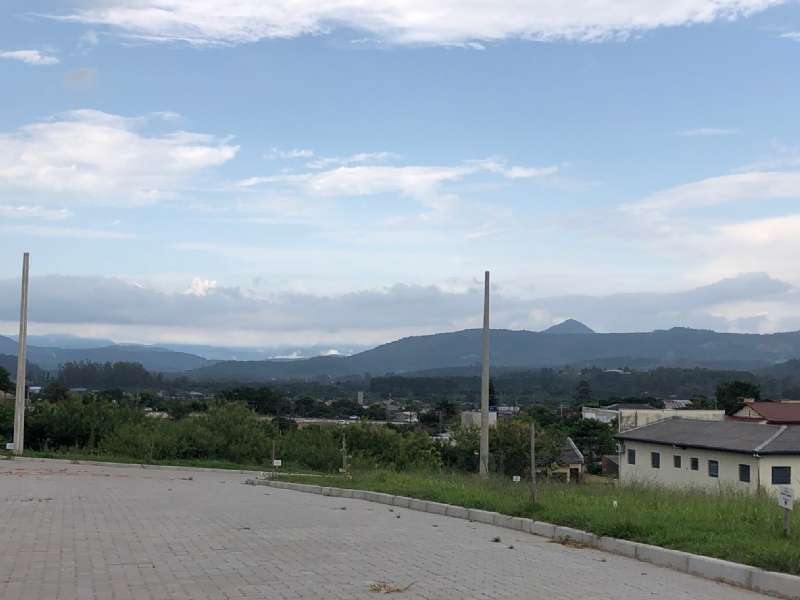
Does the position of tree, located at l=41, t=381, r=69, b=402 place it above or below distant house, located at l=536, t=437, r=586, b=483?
above

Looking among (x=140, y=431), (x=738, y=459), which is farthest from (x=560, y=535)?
(x=738, y=459)

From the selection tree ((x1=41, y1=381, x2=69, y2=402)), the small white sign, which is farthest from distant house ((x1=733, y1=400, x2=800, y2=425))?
the small white sign

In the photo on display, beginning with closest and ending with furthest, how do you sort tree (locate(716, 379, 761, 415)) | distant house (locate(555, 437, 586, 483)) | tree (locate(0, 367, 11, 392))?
1. distant house (locate(555, 437, 586, 483))
2. tree (locate(0, 367, 11, 392))
3. tree (locate(716, 379, 761, 415))

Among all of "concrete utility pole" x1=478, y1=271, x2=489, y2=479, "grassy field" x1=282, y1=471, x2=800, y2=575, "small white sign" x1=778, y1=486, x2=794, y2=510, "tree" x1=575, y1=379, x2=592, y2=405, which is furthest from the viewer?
"tree" x1=575, y1=379, x2=592, y2=405

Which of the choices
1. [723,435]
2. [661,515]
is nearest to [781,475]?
[723,435]

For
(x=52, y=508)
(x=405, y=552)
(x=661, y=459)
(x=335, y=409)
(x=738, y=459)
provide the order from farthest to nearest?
(x=335, y=409) → (x=661, y=459) → (x=738, y=459) → (x=52, y=508) → (x=405, y=552)

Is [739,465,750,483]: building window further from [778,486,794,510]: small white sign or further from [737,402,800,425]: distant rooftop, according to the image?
[778,486,794,510]: small white sign

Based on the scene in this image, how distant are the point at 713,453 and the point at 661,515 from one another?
29.7 meters

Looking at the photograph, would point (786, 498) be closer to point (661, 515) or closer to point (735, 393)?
point (661, 515)

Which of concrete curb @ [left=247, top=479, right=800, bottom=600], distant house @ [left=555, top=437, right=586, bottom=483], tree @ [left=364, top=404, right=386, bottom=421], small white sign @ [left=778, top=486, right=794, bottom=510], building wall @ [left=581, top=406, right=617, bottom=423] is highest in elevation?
small white sign @ [left=778, top=486, right=794, bottom=510]

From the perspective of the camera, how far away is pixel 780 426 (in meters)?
38.2

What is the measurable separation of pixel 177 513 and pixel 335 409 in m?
61.0

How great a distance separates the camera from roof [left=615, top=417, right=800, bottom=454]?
35.9m

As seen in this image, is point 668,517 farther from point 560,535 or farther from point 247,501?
point 247,501
